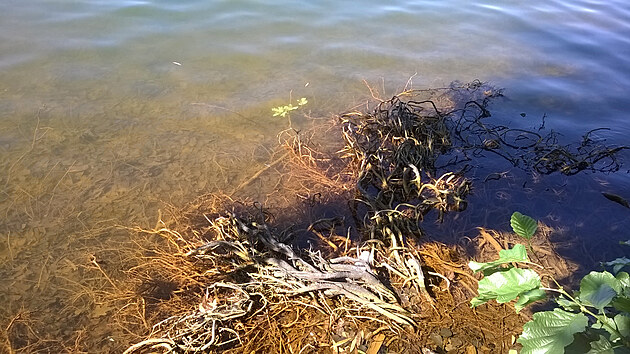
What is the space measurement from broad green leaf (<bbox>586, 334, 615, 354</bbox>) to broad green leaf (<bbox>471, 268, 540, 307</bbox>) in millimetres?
199

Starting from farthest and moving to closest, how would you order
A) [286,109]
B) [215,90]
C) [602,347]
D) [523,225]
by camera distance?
[215,90] → [286,109] → [523,225] → [602,347]

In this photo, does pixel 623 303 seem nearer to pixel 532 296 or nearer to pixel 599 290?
pixel 599 290

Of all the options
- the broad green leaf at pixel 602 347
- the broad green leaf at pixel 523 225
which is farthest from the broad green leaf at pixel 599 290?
the broad green leaf at pixel 523 225

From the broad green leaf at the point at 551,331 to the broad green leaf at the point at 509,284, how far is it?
8 centimetres

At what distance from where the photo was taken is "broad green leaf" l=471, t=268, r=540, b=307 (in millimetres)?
1293

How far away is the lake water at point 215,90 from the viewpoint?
117 inches

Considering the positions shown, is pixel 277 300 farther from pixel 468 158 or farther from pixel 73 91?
pixel 73 91

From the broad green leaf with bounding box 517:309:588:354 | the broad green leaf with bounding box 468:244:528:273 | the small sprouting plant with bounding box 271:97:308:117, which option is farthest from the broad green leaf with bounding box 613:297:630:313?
the small sprouting plant with bounding box 271:97:308:117

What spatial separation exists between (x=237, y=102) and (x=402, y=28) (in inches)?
105

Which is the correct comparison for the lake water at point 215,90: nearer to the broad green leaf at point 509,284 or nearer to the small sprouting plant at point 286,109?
the small sprouting plant at point 286,109

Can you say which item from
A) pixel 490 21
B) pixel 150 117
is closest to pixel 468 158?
pixel 150 117

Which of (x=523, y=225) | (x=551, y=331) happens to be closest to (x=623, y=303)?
(x=551, y=331)

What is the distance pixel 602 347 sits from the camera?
122 cm

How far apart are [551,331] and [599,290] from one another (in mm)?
179
